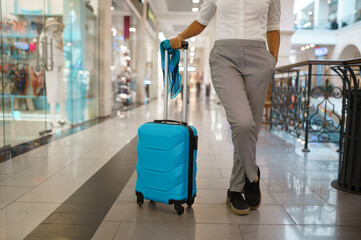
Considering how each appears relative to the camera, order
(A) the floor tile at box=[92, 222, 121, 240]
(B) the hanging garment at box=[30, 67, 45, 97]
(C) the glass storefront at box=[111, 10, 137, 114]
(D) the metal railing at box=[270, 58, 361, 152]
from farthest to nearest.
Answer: (C) the glass storefront at box=[111, 10, 137, 114]
(B) the hanging garment at box=[30, 67, 45, 97]
(D) the metal railing at box=[270, 58, 361, 152]
(A) the floor tile at box=[92, 222, 121, 240]

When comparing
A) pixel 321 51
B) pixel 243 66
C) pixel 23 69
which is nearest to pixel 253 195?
pixel 243 66

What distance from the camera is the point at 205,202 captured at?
7.38 ft

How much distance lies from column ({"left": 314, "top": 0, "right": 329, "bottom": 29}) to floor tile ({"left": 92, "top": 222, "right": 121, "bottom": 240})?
5.40 m

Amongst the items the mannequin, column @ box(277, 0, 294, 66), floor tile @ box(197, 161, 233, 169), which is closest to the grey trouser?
floor tile @ box(197, 161, 233, 169)

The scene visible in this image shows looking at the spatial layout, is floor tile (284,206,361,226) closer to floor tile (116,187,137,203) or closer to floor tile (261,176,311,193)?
floor tile (261,176,311,193)

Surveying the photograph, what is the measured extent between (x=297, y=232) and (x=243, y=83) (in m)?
0.89

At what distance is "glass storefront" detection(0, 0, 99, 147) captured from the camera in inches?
166

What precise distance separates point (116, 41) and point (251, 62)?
26.2 feet

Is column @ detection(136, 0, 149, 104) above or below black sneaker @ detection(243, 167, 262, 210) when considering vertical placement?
above

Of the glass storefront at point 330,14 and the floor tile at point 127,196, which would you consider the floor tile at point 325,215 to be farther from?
the glass storefront at point 330,14

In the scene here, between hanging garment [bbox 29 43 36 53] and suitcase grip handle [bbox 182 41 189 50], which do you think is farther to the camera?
hanging garment [bbox 29 43 36 53]

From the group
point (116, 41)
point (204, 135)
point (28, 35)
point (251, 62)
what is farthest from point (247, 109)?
point (116, 41)

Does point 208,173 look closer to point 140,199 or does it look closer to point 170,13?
point 140,199

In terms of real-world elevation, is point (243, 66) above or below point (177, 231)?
above
